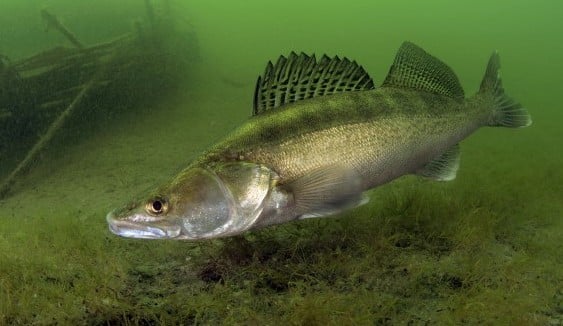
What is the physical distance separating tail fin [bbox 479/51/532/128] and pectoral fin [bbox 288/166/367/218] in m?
2.37

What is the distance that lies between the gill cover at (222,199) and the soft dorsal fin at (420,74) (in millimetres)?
1932

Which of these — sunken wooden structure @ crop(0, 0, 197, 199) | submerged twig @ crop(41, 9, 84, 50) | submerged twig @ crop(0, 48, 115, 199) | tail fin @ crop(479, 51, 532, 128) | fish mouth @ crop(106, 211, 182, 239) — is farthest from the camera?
submerged twig @ crop(41, 9, 84, 50)

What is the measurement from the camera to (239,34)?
108 feet

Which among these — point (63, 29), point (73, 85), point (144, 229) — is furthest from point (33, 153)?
point (144, 229)

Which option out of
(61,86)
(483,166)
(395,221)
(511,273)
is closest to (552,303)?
(511,273)

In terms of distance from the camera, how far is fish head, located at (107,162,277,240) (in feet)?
9.35

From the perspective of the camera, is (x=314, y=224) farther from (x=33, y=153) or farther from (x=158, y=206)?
(x=33, y=153)

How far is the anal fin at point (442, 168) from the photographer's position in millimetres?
4258

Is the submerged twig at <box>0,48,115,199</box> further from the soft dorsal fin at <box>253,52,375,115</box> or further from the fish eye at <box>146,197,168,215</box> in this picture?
the soft dorsal fin at <box>253,52,375,115</box>

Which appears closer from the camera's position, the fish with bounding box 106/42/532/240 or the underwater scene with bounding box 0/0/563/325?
the fish with bounding box 106/42/532/240

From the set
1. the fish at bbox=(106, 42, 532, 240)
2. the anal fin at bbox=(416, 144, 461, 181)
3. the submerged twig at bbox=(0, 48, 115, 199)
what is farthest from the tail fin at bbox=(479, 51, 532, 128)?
the submerged twig at bbox=(0, 48, 115, 199)

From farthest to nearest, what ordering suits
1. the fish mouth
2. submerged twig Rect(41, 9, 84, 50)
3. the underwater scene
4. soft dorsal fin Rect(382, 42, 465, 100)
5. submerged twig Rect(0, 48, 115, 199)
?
1. submerged twig Rect(41, 9, 84, 50)
2. submerged twig Rect(0, 48, 115, 199)
3. soft dorsal fin Rect(382, 42, 465, 100)
4. the underwater scene
5. the fish mouth

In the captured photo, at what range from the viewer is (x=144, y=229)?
2850mm

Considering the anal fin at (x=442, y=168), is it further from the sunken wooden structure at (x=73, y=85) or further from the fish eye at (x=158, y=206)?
the sunken wooden structure at (x=73, y=85)
